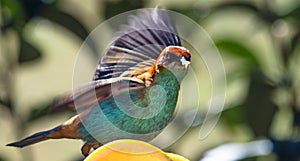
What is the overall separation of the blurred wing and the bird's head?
0.07 ft

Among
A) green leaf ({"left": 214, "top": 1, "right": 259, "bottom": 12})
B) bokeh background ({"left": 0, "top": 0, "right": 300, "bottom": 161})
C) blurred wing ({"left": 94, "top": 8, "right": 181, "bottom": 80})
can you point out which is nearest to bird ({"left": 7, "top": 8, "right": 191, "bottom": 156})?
blurred wing ({"left": 94, "top": 8, "right": 181, "bottom": 80})

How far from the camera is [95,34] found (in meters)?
1.62

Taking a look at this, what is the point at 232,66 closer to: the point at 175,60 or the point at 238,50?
the point at 238,50

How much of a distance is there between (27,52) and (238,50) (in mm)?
400

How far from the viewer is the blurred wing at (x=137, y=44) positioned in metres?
0.92

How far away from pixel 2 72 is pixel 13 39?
99 mm

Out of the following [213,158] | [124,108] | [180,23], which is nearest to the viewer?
[124,108]

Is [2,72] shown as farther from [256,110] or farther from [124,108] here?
[124,108]

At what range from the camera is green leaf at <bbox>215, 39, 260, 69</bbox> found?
1613 millimetres

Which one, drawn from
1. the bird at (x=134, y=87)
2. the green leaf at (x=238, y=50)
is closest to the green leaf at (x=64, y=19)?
the green leaf at (x=238, y=50)

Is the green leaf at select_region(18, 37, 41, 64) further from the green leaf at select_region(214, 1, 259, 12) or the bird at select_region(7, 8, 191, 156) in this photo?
the bird at select_region(7, 8, 191, 156)

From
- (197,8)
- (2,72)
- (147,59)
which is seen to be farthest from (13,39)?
(147,59)

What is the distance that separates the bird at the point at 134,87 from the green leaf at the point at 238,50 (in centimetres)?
65

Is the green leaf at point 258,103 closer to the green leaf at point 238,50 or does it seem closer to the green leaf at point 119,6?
the green leaf at point 238,50
